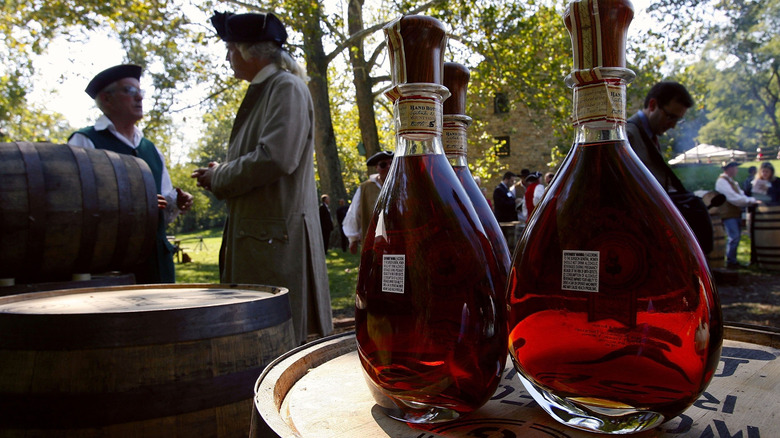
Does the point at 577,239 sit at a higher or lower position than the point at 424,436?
higher

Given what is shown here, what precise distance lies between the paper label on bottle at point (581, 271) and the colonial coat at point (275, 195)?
204 centimetres

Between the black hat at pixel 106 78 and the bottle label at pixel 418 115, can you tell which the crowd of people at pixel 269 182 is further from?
the bottle label at pixel 418 115

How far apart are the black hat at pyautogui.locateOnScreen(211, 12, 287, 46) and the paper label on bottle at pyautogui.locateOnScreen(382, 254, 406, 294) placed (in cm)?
240

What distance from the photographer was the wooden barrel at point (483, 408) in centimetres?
61

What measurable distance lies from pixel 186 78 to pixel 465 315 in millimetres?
13164

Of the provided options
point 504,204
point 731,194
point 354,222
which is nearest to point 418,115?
point 354,222

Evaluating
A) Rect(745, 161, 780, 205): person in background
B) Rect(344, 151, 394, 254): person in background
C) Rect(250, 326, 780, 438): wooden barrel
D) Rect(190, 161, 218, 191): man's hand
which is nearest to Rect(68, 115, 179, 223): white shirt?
Rect(190, 161, 218, 191): man's hand

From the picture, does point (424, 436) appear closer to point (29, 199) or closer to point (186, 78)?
point (29, 199)

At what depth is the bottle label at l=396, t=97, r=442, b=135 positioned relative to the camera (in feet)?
2.19

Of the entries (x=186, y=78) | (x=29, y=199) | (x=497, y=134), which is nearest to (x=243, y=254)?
(x=29, y=199)

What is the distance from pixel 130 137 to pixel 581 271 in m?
3.76

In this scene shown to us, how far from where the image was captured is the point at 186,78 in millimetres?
12258

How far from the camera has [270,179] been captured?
8.27 feet

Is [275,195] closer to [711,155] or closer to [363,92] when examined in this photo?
[363,92]
